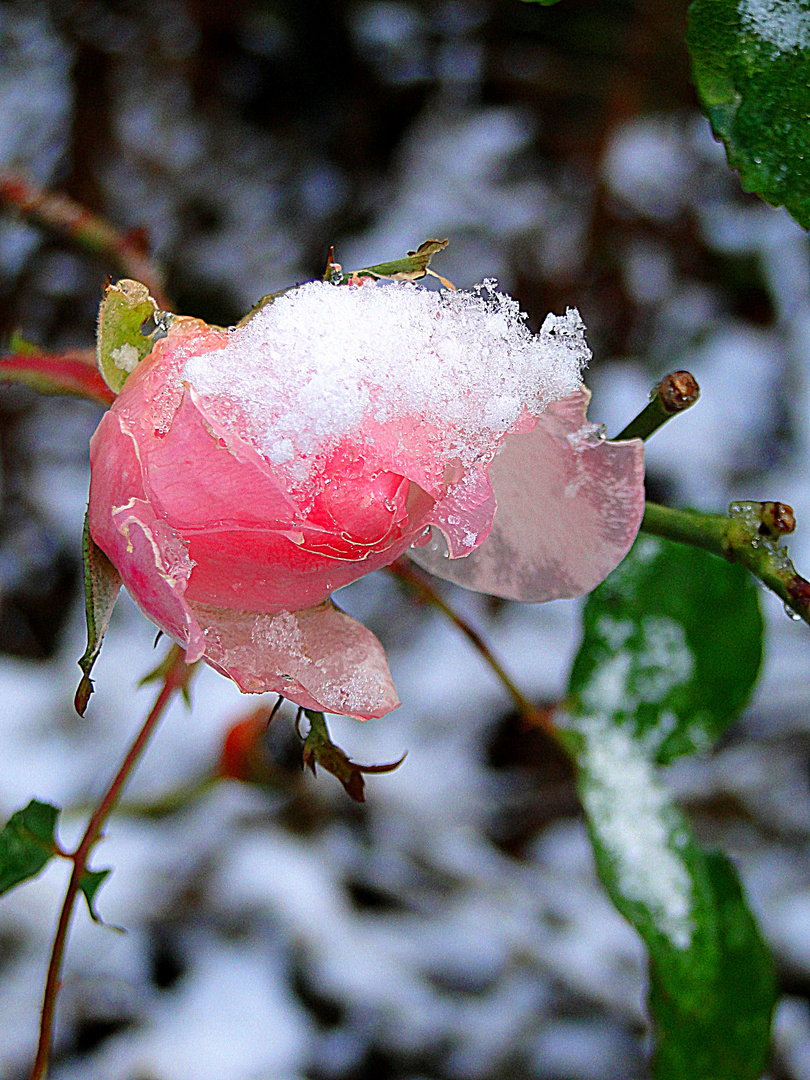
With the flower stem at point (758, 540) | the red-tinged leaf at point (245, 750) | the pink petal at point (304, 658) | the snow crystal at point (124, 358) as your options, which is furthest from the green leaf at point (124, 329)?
the red-tinged leaf at point (245, 750)

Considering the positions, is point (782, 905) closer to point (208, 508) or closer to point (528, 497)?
point (528, 497)

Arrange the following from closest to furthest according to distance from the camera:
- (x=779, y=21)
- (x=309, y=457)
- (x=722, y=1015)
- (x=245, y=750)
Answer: (x=309, y=457) < (x=779, y=21) < (x=722, y=1015) < (x=245, y=750)

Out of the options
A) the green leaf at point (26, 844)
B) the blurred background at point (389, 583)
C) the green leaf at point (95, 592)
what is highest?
the green leaf at point (95, 592)

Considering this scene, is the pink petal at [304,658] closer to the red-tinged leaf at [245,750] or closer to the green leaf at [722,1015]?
the green leaf at [722,1015]

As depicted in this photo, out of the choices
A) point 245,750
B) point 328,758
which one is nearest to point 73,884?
point 328,758

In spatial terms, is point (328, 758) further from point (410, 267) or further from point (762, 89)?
point (762, 89)

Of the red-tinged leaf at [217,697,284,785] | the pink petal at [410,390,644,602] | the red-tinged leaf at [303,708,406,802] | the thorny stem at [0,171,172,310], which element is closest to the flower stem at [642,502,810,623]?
the pink petal at [410,390,644,602]
